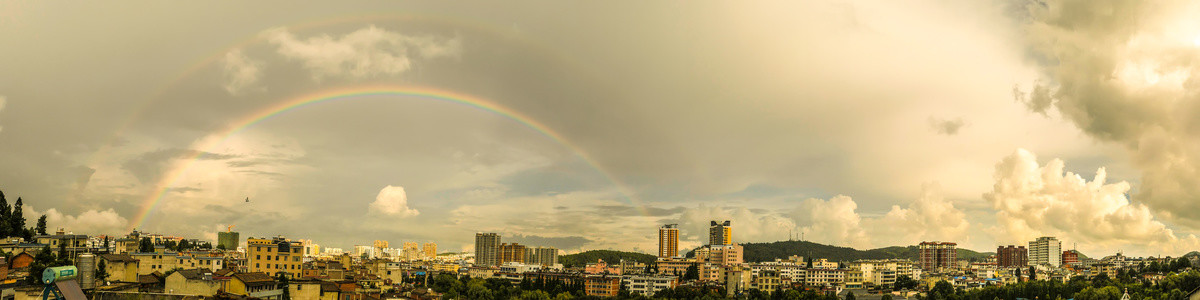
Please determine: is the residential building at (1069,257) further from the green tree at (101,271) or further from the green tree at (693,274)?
the green tree at (101,271)

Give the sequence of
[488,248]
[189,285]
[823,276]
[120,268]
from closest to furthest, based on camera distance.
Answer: [189,285]
[120,268]
[823,276]
[488,248]

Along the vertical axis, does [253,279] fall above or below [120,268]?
above

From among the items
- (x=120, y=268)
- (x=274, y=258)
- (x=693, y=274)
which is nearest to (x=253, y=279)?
(x=120, y=268)

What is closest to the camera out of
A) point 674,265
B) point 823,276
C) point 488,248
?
point 823,276

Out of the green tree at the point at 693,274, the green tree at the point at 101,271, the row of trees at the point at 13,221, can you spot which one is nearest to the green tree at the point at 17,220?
the row of trees at the point at 13,221

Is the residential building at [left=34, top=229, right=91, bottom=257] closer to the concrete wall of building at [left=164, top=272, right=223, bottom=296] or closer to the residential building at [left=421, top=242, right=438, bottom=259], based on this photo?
the concrete wall of building at [left=164, top=272, right=223, bottom=296]

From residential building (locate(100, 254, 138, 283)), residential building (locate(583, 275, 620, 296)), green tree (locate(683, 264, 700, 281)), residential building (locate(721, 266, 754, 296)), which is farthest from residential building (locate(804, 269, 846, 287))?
residential building (locate(100, 254, 138, 283))

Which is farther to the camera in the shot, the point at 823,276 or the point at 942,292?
the point at 823,276

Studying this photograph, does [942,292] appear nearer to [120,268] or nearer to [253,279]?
[253,279]
